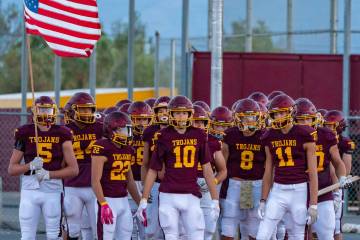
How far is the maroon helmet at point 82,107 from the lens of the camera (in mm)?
11602

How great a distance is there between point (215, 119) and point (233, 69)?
26.9 feet

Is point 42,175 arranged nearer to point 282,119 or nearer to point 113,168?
point 113,168

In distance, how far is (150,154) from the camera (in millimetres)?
11352

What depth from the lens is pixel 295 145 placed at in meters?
10.6

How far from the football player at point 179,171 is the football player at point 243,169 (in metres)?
1.33

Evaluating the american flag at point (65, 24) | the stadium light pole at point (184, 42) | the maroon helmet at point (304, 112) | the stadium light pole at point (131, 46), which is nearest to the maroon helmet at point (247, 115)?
the maroon helmet at point (304, 112)

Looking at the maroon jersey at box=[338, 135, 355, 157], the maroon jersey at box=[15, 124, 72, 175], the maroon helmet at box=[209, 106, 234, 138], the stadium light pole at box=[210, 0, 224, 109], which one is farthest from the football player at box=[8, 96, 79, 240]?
the maroon jersey at box=[338, 135, 355, 157]

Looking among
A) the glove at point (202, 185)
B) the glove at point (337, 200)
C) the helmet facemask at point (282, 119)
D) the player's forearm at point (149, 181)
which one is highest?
the helmet facemask at point (282, 119)

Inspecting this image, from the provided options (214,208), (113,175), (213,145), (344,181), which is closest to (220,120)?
(213,145)

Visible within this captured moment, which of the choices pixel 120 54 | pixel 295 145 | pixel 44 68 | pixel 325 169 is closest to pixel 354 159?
pixel 325 169

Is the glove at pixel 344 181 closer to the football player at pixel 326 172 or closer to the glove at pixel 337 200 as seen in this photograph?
the football player at pixel 326 172

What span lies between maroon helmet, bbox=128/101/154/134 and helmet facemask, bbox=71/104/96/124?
47 cm

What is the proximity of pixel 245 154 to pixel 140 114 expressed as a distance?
132 cm

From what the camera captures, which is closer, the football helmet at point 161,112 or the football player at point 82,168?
the football player at point 82,168
